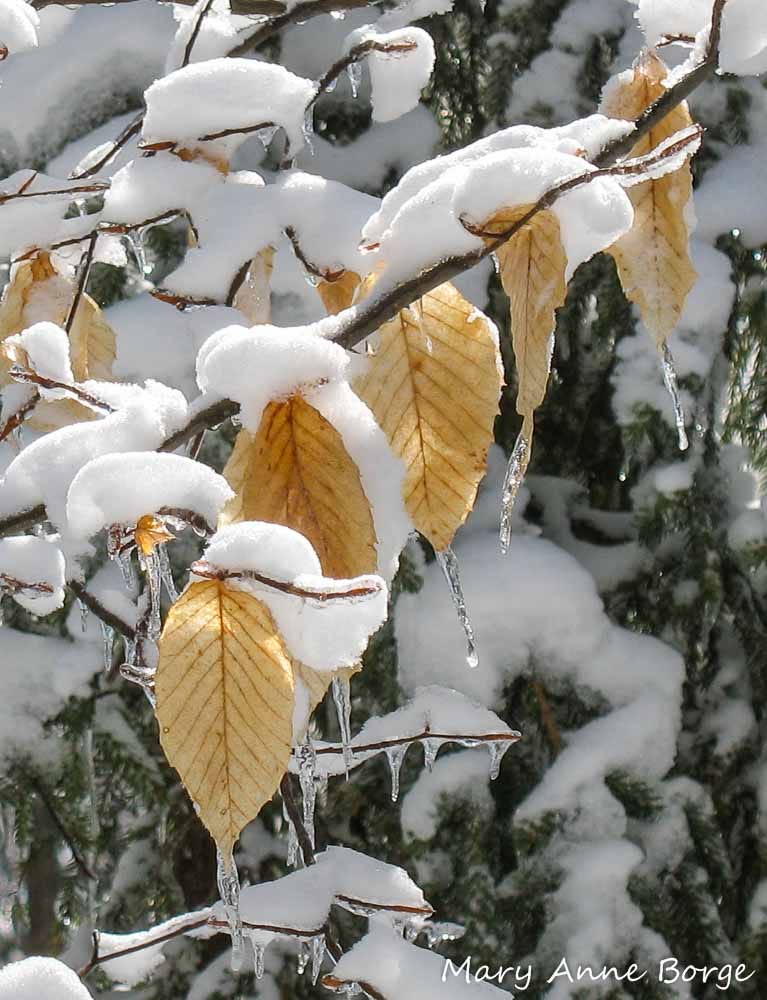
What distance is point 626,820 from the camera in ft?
5.12

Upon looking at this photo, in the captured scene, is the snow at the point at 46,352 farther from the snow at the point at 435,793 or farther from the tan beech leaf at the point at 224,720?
the snow at the point at 435,793

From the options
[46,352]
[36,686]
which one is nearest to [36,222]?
[46,352]

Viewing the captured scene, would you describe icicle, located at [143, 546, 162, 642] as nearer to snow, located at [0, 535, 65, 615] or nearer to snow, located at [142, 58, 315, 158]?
snow, located at [0, 535, 65, 615]

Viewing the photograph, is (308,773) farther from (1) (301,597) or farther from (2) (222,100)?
(2) (222,100)

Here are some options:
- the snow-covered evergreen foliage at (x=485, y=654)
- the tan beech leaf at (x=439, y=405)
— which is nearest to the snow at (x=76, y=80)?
the snow-covered evergreen foliage at (x=485, y=654)

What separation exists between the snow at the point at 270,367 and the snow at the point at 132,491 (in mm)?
25

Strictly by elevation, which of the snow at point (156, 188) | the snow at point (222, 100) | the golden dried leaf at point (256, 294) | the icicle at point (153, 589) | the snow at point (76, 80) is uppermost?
the snow at point (222, 100)

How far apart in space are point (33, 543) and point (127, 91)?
1.18 m

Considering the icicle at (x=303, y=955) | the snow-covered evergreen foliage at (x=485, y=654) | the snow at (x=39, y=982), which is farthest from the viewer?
the snow-covered evergreen foliage at (x=485, y=654)

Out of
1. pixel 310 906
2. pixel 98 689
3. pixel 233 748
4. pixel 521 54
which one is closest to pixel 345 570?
A: pixel 233 748

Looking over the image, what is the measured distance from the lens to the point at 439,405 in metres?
0.38

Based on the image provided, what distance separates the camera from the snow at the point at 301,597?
309 mm

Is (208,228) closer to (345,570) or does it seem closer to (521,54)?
(345,570)

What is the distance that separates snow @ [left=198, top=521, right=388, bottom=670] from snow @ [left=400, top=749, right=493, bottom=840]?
1.25 meters
